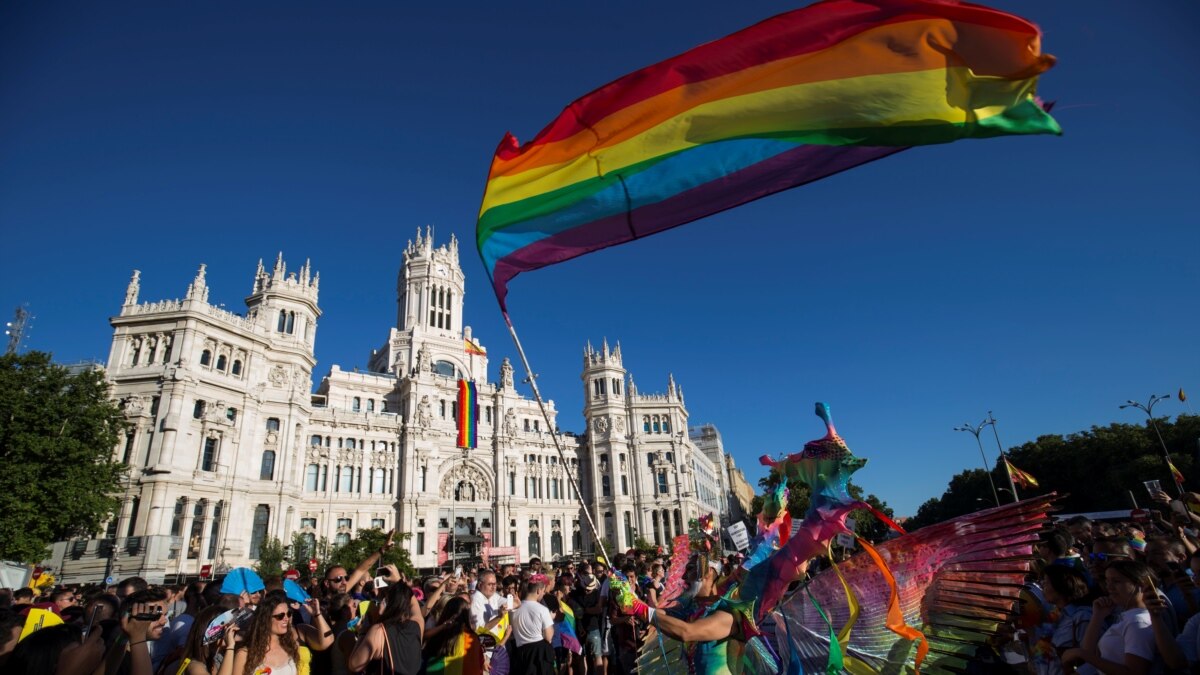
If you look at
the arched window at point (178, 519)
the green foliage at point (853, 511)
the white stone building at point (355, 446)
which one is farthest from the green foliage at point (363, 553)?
the green foliage at point (853, 511)

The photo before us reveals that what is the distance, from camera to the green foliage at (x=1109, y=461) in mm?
37938

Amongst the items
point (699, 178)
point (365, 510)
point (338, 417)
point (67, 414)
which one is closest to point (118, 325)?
point (67, 414)

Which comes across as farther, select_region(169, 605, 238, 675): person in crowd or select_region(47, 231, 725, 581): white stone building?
select_region(47, 231, 725, 581): white stone building

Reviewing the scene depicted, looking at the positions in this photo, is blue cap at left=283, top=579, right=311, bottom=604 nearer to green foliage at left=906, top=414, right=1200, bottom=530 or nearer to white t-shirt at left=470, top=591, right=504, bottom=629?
white t-shirt at left=470, top=591, right=504, bottom=629

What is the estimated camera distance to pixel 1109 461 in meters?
42.7

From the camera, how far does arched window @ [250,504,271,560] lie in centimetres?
3782

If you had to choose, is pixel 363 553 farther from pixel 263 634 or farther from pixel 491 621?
pixel 263 634

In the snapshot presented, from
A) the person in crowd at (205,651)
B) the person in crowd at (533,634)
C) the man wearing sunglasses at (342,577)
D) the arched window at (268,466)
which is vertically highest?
the arched window at (268,466)

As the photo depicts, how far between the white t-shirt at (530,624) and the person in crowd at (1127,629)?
563 cm

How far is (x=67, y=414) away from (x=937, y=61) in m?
37.9

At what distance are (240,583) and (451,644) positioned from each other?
2.38 meters

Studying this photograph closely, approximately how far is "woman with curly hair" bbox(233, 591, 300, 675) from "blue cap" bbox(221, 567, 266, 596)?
1.52m

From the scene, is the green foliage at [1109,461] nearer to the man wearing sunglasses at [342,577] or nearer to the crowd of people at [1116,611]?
the crowd of people at [1116,611]

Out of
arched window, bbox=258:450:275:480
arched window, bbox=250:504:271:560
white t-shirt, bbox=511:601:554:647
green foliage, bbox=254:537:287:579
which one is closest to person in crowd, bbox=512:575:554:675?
white t-shirt, bbox=511:601:554:647
